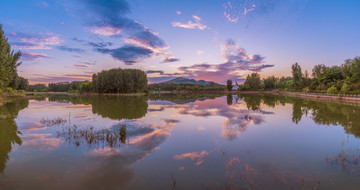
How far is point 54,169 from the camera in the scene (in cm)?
721

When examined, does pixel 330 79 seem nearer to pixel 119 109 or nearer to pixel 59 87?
pixel 119 109

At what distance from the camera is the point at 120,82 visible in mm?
94562

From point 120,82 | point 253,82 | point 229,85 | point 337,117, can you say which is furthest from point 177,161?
point 229,85

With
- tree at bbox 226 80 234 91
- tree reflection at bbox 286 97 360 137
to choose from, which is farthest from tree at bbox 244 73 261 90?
tree reflection at bbox 286 97 360 137

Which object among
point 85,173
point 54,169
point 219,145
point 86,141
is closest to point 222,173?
point 219,145

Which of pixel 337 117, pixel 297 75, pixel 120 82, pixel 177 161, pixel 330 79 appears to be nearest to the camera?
pixel 177 161

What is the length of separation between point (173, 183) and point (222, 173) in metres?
2.04

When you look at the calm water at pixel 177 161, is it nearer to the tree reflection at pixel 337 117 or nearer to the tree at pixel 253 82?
the tree reflection at pixel 337 117

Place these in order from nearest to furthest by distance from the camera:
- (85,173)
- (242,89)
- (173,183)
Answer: (173,183) < (85,173) < (242,89)

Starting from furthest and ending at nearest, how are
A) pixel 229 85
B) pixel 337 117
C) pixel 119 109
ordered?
1. pixel 229 85
2. pixel 119 109
3. pixel 337 117

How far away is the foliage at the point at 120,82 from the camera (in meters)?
95.1

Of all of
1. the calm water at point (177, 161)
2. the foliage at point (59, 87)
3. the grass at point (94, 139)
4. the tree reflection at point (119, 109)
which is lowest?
the calm water at point (177, 161)

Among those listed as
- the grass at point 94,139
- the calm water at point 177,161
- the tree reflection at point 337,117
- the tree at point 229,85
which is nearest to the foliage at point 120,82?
the tree reflection at point 337,117

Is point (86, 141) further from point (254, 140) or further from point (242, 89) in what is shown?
point (242, 89)
